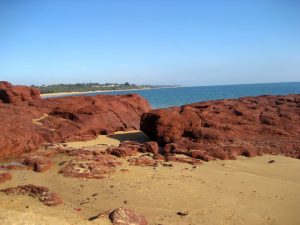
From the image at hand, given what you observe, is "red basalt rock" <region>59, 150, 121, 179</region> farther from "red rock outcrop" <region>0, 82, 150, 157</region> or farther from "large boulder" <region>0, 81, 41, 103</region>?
"large boulder" <region>0, 81, 41, 103</region>

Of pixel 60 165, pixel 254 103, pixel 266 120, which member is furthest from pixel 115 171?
pixel 254 103

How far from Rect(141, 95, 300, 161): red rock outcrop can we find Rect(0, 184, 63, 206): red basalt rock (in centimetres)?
424

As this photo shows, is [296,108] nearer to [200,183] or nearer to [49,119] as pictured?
[200,183]

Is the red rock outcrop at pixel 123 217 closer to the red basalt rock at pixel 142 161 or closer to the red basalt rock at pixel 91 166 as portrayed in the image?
the red basalt rock at pixel 91 166

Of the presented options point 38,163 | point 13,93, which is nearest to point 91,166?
point 38,163

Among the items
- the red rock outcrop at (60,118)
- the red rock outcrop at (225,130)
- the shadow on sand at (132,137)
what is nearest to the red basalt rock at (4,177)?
the red rock outcrop at (60,118)

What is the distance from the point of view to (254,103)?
48.4ft

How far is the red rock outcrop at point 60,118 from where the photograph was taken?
1217 centimetres

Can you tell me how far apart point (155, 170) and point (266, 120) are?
4931 mm

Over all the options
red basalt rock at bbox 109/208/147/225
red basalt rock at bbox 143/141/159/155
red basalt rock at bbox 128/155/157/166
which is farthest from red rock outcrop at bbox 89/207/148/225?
red basalt rock at bbox 143/141/159/155

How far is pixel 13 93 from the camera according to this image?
757 inches

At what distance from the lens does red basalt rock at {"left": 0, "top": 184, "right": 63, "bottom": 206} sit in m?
7.58

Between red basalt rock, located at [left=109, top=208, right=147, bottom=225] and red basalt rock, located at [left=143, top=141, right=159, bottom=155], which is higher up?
red basalt rock, located at [left=143, top=141, right=159, bottom=155]

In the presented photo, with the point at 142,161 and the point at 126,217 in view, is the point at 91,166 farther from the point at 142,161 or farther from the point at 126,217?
the point at 126,217
